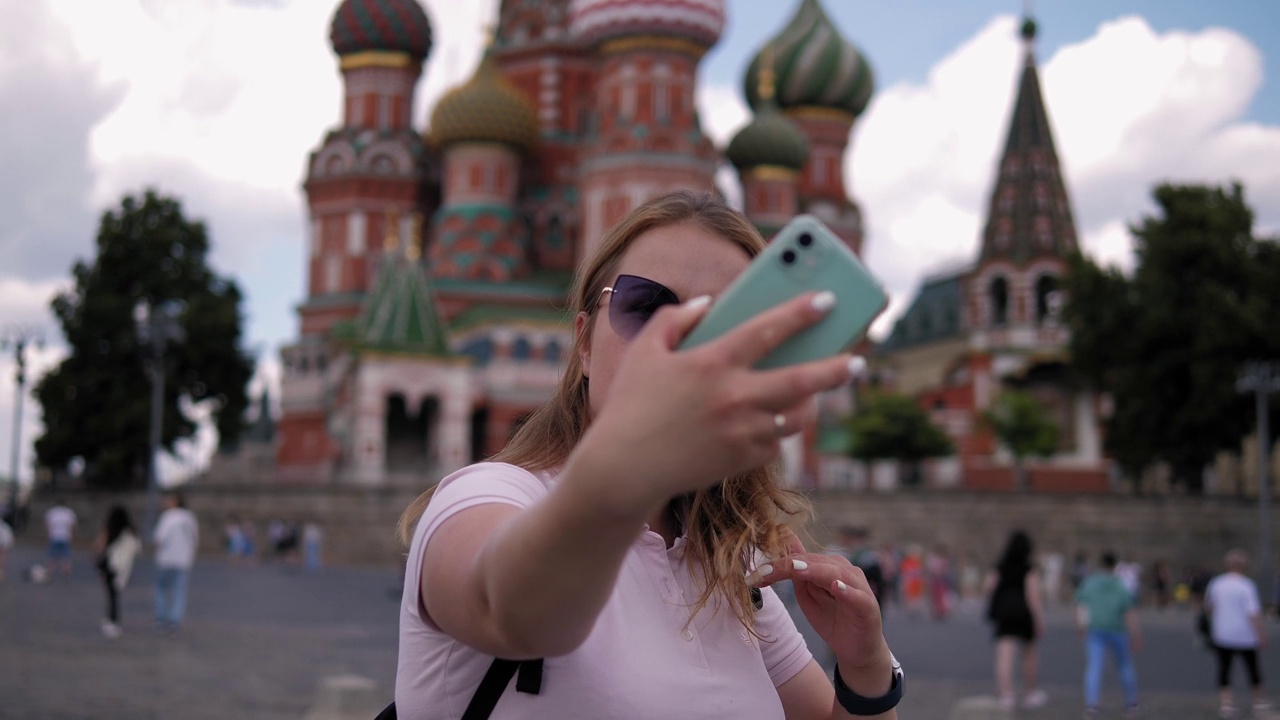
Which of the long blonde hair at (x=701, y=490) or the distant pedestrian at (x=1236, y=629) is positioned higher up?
the long blonde hair at (x=701, y=490)

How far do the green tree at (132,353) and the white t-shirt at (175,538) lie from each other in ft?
76.7

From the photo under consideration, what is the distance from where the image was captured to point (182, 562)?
13.2m

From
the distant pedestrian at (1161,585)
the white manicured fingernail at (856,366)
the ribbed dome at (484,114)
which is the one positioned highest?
the ribbed dome at (484,114)

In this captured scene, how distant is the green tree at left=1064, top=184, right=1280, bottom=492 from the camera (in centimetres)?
3206

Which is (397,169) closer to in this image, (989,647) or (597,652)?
(989,647)

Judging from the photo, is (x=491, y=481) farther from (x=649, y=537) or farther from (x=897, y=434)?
(x=897, y=434)

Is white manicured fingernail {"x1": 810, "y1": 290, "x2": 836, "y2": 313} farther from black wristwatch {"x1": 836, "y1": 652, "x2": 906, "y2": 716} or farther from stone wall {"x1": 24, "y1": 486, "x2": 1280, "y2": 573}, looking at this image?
stone wall {"x1": 24, "y1": 486, "x2": 1280, "y2": 573}

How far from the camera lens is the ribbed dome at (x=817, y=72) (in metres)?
47.6

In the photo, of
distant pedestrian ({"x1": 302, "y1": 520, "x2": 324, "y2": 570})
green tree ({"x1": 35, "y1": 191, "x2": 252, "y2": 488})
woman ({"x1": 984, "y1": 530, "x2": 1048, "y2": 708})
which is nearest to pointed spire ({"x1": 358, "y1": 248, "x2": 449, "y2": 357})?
green tree ({"x1": 35, "y1": 191, "x2": 252, "y2": 488})

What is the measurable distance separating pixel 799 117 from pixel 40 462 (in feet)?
85.0

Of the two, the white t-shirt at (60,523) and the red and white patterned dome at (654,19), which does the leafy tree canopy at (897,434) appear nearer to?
the red and white patterned dome at (654,19)

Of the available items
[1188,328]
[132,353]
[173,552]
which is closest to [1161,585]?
[1188,328]

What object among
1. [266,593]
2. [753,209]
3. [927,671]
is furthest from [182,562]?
[753,209]

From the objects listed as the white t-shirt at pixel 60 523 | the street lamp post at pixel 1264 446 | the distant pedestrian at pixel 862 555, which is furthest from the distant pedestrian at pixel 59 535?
the street lamp post at pixel 1264 446
